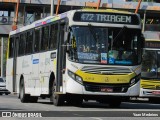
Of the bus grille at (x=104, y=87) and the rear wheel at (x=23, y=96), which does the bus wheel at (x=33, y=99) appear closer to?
the rear wheel at (x=23, y=96)

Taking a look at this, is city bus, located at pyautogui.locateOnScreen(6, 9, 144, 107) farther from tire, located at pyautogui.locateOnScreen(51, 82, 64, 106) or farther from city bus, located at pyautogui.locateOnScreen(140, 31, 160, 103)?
city bus, located at pyautogui.locateOnScreen(140, 31, 160, 103)

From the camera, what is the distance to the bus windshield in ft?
66.1

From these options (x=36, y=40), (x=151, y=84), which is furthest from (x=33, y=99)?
(x=151, y=84)

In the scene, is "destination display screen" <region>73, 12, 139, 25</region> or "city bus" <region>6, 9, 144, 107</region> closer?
"city bus" <region>6, 9, 144, 107</region>

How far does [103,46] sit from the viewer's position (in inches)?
799

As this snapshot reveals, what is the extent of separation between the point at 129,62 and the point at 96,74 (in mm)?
1302

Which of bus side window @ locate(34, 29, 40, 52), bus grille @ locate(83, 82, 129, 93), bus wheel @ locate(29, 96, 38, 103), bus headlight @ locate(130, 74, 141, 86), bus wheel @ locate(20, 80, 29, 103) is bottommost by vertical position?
bus wheel @ locate(29, 96, 38, 103)

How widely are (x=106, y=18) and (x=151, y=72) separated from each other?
9.71m

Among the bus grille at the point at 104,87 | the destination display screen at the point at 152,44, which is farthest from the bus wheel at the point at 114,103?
the destination display screen at the point at 152,44

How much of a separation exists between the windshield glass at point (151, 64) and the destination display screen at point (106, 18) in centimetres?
913

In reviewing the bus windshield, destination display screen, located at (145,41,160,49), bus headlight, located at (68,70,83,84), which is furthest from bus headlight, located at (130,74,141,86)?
destination display screen, located at (145,41,160,49)

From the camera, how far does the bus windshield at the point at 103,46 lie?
66.1 feet

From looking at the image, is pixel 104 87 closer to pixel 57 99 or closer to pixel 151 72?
pixel 57 99

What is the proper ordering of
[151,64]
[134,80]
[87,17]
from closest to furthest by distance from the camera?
1. [134,80]
2. [87,17]
3. [151,64]
